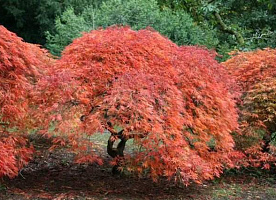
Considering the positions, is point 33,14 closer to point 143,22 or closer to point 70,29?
point 70,29

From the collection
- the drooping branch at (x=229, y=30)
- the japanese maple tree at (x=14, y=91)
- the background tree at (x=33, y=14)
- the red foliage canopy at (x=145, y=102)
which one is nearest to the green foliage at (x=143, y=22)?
the drooping branch at (x=229, y=30)

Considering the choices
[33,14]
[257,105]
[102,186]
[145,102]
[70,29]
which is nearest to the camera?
[145,102]

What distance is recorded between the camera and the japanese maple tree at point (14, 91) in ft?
16.9

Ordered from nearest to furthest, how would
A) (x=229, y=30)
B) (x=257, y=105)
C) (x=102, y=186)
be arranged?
(x=102, y=186) < (x=257, y=105) < (x=229, y=30)

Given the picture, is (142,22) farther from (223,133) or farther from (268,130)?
(223,133)

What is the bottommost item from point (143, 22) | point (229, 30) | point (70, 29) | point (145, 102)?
point (145, 102)

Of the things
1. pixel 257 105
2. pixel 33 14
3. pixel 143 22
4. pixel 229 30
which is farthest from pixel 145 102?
pixel 33 14

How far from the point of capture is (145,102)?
5.01 m

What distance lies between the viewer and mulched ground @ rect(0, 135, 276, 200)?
5.79m

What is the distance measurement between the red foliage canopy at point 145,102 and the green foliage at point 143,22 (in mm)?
7165

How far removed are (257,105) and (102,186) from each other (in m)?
3.12

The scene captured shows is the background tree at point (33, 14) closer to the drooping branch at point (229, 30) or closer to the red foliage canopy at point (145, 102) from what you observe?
the drooping branch at point (229, 30)

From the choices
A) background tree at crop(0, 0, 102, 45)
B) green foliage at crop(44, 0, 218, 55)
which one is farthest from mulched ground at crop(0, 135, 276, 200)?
background tree at crop(0, 0, 102, 45)

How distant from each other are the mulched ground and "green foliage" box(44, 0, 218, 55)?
6685 millimetres
